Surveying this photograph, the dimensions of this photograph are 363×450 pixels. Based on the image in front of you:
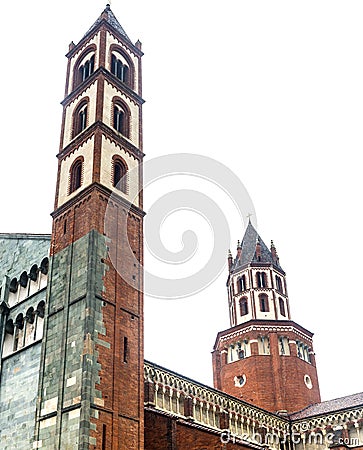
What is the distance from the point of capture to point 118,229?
2522cm

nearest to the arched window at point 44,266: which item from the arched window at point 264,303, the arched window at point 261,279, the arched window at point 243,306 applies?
the arched window at point 243,306

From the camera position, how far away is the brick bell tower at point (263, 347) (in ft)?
135

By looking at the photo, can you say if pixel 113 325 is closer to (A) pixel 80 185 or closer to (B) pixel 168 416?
(B) pixel 168 416

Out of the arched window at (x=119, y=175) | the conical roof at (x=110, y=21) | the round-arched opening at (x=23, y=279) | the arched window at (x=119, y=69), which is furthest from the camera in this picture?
the conical roof at (x=110, y=21)

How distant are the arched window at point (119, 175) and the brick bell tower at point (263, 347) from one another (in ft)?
68.5

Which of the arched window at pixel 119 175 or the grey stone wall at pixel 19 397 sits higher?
the arched window at pixel 119 175

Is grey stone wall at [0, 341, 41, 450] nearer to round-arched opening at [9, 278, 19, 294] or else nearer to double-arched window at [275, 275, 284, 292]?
round-arched opening at [9, 278, 19, 294]

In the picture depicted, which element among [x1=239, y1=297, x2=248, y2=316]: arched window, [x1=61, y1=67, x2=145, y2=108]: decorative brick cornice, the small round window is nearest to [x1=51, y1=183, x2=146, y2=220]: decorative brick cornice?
[x1=61, y1=67, x2=145, y2=108]: decorative brick cornice

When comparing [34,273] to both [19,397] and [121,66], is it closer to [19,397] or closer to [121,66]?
[19,397]

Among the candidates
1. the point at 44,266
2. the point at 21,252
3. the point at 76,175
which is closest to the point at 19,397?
the point at 44,266

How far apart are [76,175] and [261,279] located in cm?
2366

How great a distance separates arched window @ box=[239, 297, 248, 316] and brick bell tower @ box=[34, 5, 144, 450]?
20682 millimetres

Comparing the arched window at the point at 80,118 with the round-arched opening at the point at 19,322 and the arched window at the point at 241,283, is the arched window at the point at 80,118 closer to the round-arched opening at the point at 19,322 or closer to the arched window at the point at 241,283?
the round-arched opening at the point at 19,322

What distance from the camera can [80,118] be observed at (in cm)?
2988
